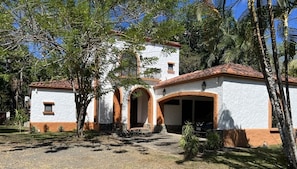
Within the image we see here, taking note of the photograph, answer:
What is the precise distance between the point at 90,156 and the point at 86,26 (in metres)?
5.47

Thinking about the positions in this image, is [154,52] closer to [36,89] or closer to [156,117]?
[156,117]

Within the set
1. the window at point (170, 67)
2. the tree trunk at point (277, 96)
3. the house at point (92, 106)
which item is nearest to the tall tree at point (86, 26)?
the tree trunk at point (277, 96)

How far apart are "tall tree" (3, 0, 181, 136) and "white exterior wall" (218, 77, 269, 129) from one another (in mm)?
5087

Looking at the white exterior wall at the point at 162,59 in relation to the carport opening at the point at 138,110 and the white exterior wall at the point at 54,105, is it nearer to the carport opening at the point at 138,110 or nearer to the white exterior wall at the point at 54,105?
the carport opening at the point at 138,110

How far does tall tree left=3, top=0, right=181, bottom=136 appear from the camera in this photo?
12266mm

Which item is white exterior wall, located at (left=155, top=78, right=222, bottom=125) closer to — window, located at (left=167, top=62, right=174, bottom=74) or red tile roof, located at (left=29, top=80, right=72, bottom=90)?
window, located at (left=167, top=62, right=174, bottom=74)

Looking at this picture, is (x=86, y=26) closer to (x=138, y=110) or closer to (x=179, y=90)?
(x=179, y=90)

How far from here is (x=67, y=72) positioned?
55.9ft

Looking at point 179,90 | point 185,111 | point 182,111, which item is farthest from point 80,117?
point 185,111

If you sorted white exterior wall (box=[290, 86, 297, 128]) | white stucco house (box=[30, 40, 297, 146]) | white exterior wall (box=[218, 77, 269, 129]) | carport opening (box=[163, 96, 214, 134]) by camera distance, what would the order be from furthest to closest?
1. carport opening (box=[163, 96, 214, 134])
2. white exterior wall (box=[290, 86, 297, 128])
3. white stucco house (box=[30, 40, 297, 146])
4. white exterior wall (box=[218, 77, 269, 129])

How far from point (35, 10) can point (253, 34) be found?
30.2 ft

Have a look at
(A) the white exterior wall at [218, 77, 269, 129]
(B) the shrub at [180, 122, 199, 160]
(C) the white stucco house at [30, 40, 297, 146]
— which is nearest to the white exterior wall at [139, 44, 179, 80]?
(C) the white stucco house at [30, 40, 297, 146]

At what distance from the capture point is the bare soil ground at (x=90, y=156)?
1086 cm

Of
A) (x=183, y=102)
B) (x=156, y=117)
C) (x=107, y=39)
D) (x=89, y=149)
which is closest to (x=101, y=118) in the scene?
(x=156, y=117)
